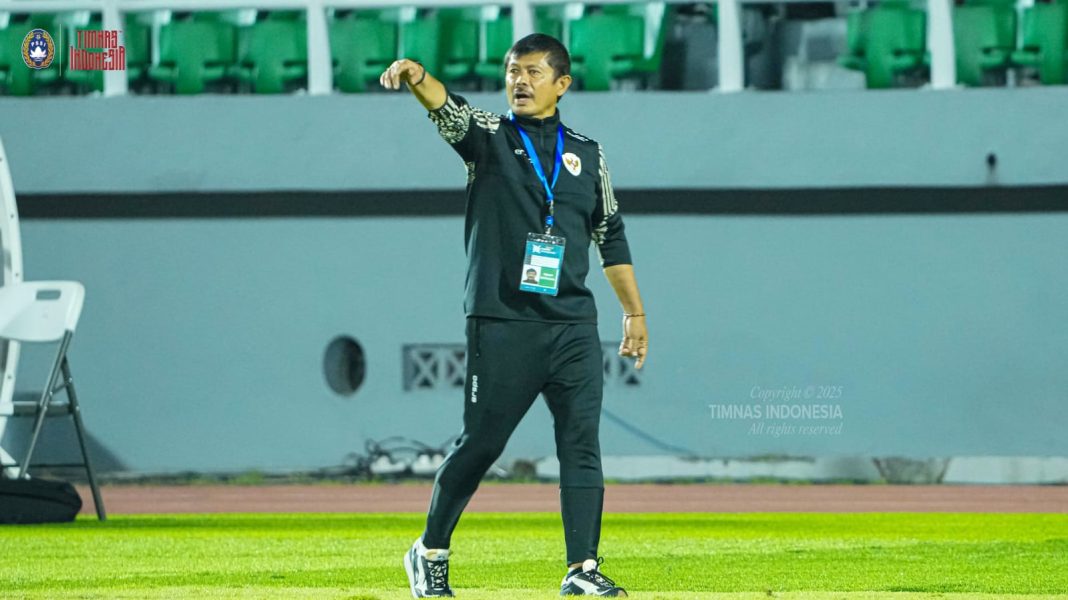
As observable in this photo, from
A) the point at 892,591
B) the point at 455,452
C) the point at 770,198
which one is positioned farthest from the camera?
the point at 770,198

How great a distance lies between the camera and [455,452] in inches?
237

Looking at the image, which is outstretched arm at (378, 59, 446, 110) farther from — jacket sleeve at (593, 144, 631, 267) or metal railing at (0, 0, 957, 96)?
metal railing at (0, 0, 957, 96)

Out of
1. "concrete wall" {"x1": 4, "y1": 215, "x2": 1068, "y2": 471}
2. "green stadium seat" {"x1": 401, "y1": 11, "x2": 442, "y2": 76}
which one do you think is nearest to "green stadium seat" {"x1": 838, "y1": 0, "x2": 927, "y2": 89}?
"concrete wall" {"x1": 4, "y1": 215, "x2": 1068, "y2": 471}

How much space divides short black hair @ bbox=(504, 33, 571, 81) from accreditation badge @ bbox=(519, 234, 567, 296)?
57 cm

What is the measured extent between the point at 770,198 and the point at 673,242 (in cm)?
91

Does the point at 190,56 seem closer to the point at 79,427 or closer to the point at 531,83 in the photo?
the point at 79,427

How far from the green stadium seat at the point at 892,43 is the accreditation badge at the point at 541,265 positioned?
9880mm

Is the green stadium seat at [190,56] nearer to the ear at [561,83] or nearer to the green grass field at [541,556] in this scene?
the green grass field at [541,556]

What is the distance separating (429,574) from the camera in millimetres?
6074

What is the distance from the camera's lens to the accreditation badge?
5910mm

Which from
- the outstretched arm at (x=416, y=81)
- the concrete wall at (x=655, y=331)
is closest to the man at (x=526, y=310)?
the outstretched arm at (x=416, y=81)

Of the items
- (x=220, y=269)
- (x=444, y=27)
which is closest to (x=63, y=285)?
(x=220, y=269)

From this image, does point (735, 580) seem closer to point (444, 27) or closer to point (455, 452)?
point (455, 452)

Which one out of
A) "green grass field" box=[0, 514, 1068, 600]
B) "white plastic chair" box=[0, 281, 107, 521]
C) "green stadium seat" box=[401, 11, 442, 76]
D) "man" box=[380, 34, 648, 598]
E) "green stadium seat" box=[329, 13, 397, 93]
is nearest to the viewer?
"man" box=[380, 34, 648, 598]
